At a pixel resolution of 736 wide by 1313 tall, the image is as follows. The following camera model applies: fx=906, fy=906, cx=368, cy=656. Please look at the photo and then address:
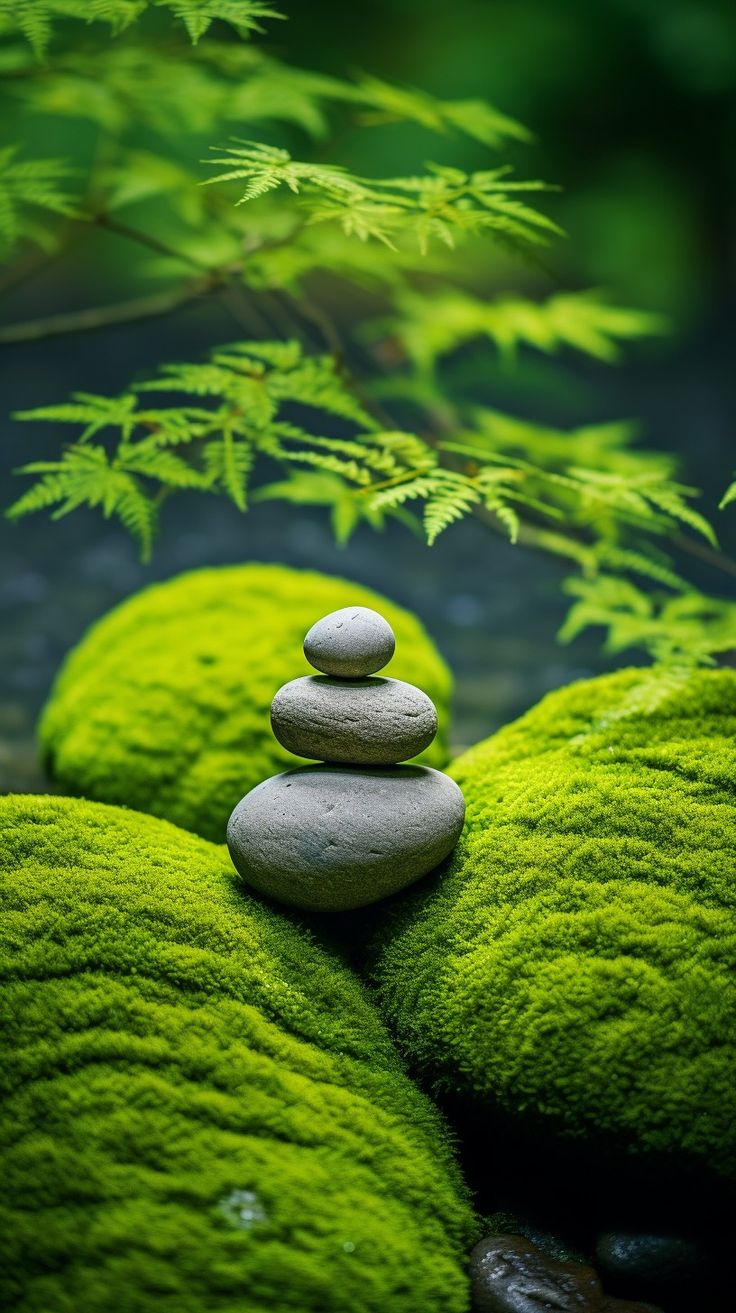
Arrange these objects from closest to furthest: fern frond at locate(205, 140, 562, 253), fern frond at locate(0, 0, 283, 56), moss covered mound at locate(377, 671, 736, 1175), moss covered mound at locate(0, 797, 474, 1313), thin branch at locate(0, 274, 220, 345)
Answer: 1. moss covered mound at locate(0, 797, 474, 1313)
2. moss covered mound at locate(377, 671, 736, 1175)
3. fern frond at locate(205, 140, 562, 253)
4. fern frond at locate(0, 0, 283, 56)
5. thin branch at locate(0, 274, 220, 345)

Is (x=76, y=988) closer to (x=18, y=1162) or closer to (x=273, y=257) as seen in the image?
(x=18, y=1162)

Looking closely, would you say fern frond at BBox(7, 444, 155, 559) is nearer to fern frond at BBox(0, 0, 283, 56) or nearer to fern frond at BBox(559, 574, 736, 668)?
fern frond at BBox(0, 0, 283, 56)

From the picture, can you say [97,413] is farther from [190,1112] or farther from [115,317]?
[190,1112]

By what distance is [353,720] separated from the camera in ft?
7.86

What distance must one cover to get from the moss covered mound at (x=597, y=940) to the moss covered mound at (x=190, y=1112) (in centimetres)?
21

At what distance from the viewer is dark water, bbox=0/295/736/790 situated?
21.3 feet

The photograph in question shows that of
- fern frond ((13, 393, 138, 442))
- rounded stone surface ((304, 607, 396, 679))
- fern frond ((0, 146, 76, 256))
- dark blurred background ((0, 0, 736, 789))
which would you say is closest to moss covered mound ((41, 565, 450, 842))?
rounded stone surface ((304, 607, 396, 679))

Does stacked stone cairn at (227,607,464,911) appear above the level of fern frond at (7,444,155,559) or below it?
below

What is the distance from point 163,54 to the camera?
11.0ft

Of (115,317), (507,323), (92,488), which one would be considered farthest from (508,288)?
(92,488)

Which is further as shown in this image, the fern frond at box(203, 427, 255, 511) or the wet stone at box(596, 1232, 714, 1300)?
the fern frond at box(203, 427, 255, 511)

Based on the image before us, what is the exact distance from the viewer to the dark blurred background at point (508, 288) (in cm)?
670

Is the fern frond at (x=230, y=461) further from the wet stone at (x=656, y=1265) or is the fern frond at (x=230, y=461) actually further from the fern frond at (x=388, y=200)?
the wet stone at (x=656, y=1265)

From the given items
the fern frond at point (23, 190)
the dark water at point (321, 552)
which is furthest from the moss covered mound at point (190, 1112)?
the dark water at point (321, 552)
